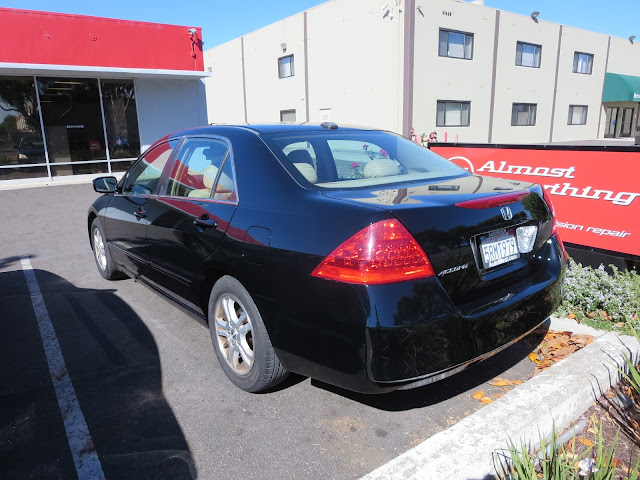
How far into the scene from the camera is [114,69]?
1364 cm

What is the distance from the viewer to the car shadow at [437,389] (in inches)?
115

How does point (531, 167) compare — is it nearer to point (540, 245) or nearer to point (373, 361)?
point (540, 245)

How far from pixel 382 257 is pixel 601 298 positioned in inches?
106

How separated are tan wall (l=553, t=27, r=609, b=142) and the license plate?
97.6 feet

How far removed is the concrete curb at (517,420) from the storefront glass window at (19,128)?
14.7 meters

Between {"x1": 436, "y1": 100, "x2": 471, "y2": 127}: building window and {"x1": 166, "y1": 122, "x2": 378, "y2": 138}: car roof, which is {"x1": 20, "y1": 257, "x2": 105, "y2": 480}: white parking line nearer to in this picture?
{"x1": 166, "y1": 122, "x2": 378, "y2": 138}: car roof

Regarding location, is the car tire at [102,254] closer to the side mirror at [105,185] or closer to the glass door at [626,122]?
the side mirror at [105,185]

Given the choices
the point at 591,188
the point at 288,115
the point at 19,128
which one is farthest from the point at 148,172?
the point at 288,115

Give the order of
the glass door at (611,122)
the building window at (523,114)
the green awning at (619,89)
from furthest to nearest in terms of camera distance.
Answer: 1. the glass door at (611,122)
2. the green awning at (619,89)
3. the building window at (523,114)

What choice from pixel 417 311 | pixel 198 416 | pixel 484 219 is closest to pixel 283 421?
pixel 198 416

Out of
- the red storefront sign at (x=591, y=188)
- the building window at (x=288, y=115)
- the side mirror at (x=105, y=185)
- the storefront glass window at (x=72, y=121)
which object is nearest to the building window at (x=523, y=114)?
the building window at (x=288, y=115)

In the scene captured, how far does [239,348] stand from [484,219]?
5.46 feet

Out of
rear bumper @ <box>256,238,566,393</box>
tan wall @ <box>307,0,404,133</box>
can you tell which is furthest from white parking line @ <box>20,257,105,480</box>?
tan wall @ <box>307,0,404,133</box>

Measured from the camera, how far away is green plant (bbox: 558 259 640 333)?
12.4 ft
